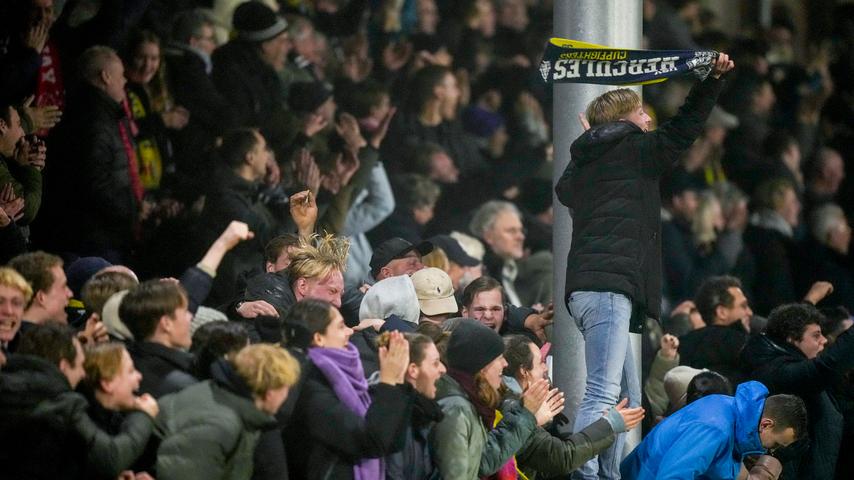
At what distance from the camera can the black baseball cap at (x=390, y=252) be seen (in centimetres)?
932

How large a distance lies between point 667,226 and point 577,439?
601 centimetres

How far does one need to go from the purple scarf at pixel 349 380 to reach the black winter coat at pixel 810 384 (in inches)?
127

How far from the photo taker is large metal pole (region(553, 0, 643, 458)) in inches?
338

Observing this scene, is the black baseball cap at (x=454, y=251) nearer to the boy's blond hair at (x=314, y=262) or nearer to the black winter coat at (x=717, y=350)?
the black winter coat at (x=717, y=350)

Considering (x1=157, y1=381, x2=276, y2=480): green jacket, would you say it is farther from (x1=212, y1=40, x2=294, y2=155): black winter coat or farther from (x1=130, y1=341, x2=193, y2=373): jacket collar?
(x1=212, y1=40, x2=294, y2=155): black winter coat

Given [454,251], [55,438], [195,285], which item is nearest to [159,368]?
[195,285]

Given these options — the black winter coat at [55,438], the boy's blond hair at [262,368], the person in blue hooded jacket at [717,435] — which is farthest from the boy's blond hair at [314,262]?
the black winter coat at [55,438]

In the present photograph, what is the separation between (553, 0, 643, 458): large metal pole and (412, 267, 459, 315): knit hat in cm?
59

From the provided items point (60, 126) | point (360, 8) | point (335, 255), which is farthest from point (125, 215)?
point (360, 8)

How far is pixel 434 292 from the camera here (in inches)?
343

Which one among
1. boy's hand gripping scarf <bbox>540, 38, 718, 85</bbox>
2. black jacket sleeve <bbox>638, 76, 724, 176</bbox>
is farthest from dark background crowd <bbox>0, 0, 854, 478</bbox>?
boy's hand gripping scarf <bbox>540, 38, 718, 85</bbox>

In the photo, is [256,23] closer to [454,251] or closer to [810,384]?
[454,251]

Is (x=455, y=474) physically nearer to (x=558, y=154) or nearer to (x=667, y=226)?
(x=558, y=154)

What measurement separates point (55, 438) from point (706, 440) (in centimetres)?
337
